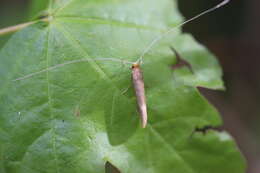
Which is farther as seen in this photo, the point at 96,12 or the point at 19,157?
the point at 96,12

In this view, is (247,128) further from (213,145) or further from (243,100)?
(213,145)

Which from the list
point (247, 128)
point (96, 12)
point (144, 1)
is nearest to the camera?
point (96, 12)

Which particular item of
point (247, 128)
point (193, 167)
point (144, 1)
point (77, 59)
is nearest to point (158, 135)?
point (193, 167)

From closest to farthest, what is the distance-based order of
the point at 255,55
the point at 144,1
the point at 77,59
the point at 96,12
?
the point at 77,59 → the point at 96,12 → the point at 144,1 → the point at 255,55
